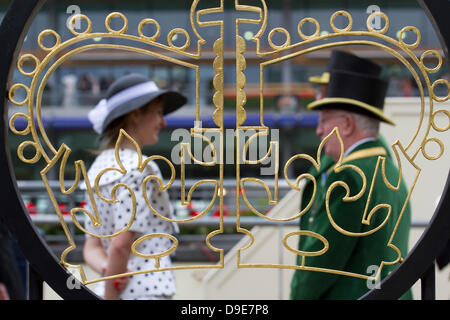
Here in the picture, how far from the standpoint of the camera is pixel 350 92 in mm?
1999

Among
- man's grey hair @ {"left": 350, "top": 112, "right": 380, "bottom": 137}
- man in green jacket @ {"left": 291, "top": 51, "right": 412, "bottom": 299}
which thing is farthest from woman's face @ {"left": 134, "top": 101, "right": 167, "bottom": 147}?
man's grey hair @ {"left": 350, "top": 112, "right": 380, "bottom": 137}

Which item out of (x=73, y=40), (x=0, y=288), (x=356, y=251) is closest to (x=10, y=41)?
(x=73, y=40)

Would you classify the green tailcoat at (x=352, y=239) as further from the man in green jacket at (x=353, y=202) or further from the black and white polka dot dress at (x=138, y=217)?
the black and white polka dot dress at (x=138, y=217)

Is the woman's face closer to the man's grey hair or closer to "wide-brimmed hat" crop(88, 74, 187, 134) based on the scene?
"wide-brimmed hat" crop(88, 74, 187, 134)

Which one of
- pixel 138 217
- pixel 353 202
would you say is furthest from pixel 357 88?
pixel 138 217

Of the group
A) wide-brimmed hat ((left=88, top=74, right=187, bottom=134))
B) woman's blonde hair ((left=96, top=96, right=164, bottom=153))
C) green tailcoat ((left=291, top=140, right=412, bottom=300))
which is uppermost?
wide-brimmed hat ((left=88, top=74, right=187, bottom=134))

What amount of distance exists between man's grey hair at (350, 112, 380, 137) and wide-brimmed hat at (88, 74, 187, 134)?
572 millimetres

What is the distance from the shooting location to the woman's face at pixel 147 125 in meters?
1.85

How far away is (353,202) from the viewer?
68.4 inches

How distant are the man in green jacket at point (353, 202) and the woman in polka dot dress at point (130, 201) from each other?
0.40 meters

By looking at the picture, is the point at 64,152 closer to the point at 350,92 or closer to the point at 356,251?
the point at 356,251

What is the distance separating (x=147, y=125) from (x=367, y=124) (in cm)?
69

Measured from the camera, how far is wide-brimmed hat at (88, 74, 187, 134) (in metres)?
1.81
